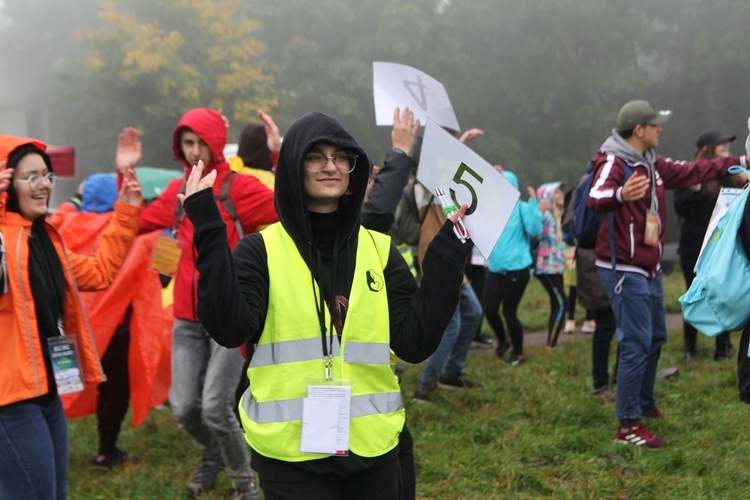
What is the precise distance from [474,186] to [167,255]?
2124 mm

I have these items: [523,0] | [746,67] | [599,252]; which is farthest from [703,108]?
[599,252]

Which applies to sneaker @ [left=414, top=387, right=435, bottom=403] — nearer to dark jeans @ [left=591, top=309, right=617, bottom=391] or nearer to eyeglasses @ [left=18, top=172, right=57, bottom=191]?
dark jeans @ [left=591, top=309, right=617, bottom=391]

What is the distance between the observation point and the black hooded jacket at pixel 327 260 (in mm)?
Result: 2205

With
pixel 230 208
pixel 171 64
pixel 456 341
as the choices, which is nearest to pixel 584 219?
pixel 456 341

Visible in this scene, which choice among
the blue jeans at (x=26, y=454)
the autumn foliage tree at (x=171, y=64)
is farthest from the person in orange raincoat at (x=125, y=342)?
the autumn foliage tree at (x=171, y=64)

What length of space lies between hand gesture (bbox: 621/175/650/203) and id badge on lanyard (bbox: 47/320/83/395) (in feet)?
10.0

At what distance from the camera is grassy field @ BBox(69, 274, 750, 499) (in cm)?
430

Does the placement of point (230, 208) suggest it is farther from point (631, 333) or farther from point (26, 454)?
point (631, 333)

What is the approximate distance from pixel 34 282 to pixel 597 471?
3.09 m

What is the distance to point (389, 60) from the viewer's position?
1006 inches

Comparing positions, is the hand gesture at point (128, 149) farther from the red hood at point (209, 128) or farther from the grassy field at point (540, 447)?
the grassy field at point (540, 447)

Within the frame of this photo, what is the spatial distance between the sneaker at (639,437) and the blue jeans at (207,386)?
7.53ft

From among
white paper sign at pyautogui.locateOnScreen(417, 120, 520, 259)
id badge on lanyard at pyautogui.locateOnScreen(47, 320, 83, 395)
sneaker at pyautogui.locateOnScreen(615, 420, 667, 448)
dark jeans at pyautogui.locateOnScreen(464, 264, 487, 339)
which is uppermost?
white paper sign at pyautogui.locateOnScreen(417, 120, 520, 259)

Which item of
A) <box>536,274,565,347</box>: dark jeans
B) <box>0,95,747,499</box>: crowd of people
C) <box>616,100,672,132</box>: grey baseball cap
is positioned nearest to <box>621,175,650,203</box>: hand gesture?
<box>0,95,747,499</box>: crowd of people
